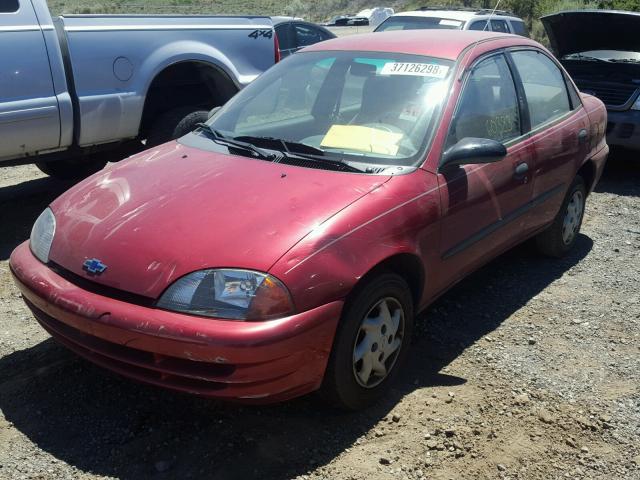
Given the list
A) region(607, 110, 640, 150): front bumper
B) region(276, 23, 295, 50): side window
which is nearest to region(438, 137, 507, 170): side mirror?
region(607, 110, 640, 150): front bumper

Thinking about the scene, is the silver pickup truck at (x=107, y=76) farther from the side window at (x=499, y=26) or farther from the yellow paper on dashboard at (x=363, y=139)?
the side window at (x=499, y=26)

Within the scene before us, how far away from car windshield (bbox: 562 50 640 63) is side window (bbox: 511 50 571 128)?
122 inches

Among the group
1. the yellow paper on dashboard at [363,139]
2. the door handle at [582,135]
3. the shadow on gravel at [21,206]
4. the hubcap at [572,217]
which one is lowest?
the shadow on gravel at [21,206]

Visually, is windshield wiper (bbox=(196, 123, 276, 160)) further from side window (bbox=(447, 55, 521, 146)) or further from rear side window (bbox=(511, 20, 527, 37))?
rear side window (bbox=(511, 20, 527, 37))

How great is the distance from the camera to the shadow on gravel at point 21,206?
556 centimetres

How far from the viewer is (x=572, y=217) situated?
5266 mm

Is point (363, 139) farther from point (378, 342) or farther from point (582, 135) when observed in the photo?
point (582, 135)

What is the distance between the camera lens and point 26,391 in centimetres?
338

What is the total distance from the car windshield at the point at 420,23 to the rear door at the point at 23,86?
5.70 metres

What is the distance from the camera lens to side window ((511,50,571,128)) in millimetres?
4531

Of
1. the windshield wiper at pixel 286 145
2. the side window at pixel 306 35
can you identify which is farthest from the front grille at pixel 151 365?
the side window at pixel 306 35

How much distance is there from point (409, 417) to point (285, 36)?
8714 millimetres

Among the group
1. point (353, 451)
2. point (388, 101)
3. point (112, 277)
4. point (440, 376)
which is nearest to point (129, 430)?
Answer: point (112, 277)

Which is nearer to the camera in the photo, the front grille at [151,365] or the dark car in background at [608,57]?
the front grille at [151,365]
